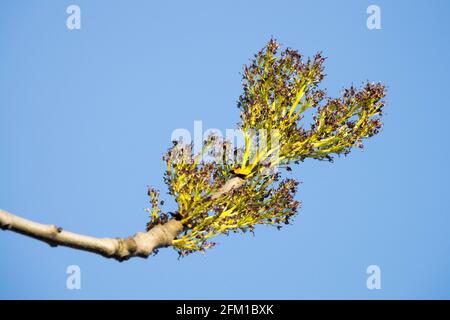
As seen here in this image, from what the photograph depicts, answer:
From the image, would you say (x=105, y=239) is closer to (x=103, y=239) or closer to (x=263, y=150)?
(x=103, y=239)

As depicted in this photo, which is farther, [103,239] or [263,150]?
[263,150]

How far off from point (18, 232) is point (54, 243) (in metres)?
0.53

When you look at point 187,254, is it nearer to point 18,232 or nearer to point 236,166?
point 236,166

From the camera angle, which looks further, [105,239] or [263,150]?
[263,150]

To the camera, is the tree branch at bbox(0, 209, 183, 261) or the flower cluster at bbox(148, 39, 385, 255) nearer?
the tree branch at bbox(0, 209, 183, 261)

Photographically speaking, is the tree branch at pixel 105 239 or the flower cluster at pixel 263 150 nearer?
the tree branch at pixel 105 239

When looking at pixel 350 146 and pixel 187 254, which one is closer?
pixel 187 254

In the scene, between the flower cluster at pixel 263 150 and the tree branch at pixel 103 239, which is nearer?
the tree branch at pixel 103 239

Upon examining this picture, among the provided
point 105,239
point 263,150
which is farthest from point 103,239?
point 263,150

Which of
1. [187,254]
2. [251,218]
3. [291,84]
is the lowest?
[187,254]

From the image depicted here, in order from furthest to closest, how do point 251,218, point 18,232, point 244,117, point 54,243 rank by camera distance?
1. point 244,117
2. point 251,218
3. point 54,243
4. point 18,232

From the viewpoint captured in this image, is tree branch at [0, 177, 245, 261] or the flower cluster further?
the flower cluster

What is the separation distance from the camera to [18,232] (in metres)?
5.19
